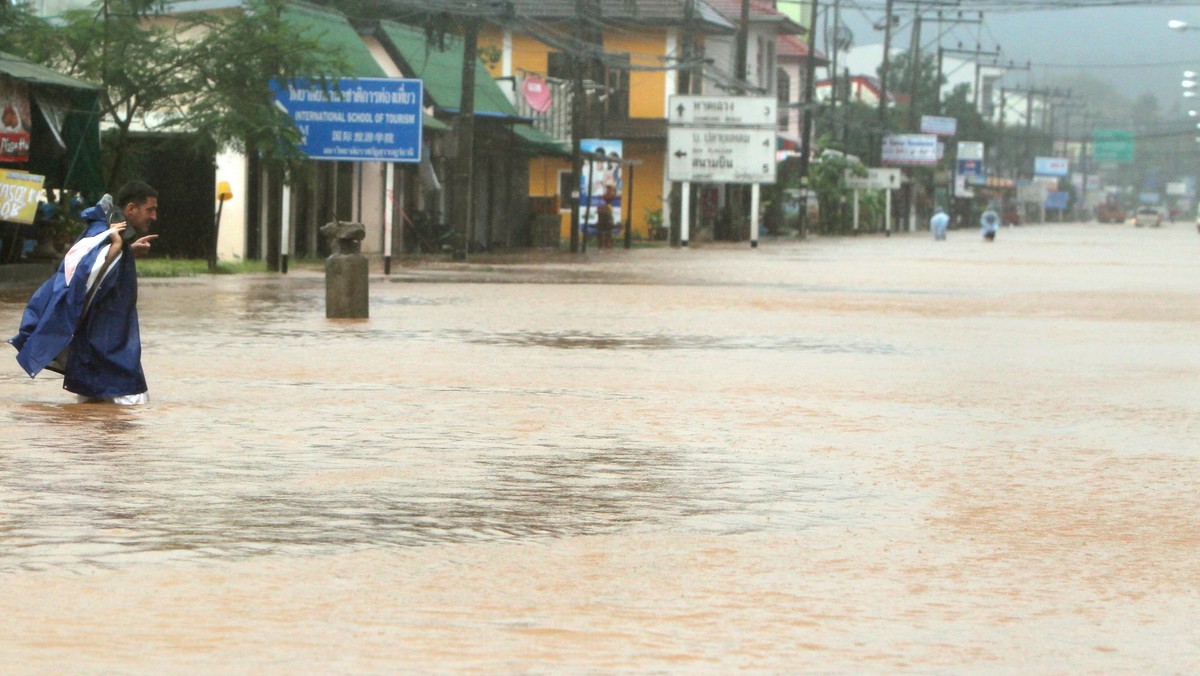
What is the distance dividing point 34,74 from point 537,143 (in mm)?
28588

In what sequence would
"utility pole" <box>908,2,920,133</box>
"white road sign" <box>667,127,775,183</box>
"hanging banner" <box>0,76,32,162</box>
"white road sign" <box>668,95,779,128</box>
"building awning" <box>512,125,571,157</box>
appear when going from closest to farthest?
"hanging banner" <box>0,76,32,162</box>, "building awning" <box>512,125,571,157</box>, "white road sign" <box>668,95,779,128</box>, "white road sign" <box>667,127,775,183</box>, "utility pole" <box>908,2,920,133</box>

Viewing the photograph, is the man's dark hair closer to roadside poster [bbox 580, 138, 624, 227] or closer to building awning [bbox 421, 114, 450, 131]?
building awning [bbox 421, 114, 450, 131]

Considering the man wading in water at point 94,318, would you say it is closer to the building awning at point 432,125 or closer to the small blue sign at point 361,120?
the small blue sign at point 361,120

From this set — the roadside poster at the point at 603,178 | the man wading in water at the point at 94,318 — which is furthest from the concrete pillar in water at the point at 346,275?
the roadside poster at the point at 603,178

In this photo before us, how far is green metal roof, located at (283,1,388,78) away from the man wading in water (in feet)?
85.7

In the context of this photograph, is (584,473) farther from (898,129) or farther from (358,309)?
(898,129)

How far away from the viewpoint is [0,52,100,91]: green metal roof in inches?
914

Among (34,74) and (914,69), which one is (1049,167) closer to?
(914,69)

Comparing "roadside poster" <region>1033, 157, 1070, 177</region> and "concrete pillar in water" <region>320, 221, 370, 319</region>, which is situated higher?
"roadside poster" <region>1033, 157, 1070, 177</region>

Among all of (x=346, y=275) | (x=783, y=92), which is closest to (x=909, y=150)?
(x=783, y=92)

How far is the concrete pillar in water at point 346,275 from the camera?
2044 cm

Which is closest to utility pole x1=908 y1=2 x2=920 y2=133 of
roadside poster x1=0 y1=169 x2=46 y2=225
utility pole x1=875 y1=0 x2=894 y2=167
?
utility pole x1=875 y1=0 x2=894 y2=167

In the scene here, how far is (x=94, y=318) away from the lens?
39.1 feet

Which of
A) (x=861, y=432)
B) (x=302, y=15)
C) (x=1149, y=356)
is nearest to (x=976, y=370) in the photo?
(x=1149, y=356)
